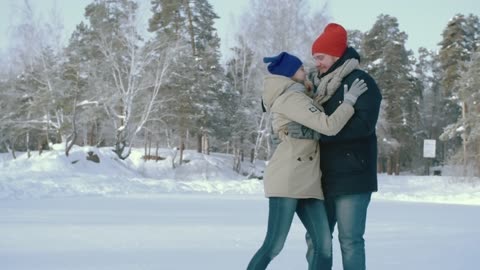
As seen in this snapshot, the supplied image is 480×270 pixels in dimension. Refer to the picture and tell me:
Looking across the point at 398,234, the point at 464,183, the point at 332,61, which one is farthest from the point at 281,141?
the point at 464,183

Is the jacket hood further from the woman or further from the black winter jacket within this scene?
the black winter jacket

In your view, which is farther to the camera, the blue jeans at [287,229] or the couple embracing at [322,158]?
the blue jeans at [287,229]

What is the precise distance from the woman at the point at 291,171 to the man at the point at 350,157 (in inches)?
2.6

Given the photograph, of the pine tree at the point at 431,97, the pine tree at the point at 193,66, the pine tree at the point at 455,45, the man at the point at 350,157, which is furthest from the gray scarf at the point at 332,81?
the pine tree at the point at 431,97

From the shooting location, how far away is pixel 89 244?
4945mm

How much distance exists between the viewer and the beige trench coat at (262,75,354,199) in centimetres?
280

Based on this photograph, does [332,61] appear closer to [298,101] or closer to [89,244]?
[298,101]

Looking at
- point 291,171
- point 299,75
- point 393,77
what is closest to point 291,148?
point 291,171

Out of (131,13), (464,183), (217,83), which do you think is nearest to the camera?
(131,13)

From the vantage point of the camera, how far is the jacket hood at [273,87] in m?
2.92

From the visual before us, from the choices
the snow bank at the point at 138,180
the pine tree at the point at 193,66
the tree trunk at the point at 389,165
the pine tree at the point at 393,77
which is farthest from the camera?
the tree trunk at the point at 389,165

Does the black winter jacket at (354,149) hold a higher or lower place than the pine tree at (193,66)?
lower

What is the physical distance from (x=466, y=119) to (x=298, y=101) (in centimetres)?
2503

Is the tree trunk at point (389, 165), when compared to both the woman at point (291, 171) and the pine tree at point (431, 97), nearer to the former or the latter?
the pine tree at point (431, 97)
